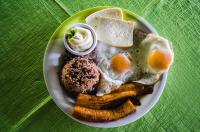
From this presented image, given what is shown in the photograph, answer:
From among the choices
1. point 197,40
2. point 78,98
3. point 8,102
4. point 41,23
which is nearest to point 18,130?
point 8,102

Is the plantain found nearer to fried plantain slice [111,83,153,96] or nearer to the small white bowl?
fried plantain slice [111,83,153,96]

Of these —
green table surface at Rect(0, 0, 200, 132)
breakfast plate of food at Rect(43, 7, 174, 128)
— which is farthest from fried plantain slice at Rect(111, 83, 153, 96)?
green table surface at Rect(0, 0, 200, 132)

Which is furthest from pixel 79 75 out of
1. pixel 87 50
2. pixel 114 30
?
pixel 114 30

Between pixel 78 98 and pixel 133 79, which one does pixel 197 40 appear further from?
pixel 78 98

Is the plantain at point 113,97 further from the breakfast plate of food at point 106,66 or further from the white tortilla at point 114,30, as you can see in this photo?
the white tortilla at point 114,30

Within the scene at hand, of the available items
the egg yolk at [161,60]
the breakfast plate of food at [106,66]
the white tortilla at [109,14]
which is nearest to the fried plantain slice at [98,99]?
the breakfast plate of food at [106,66]

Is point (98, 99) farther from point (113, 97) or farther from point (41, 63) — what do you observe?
point (41, 63)
